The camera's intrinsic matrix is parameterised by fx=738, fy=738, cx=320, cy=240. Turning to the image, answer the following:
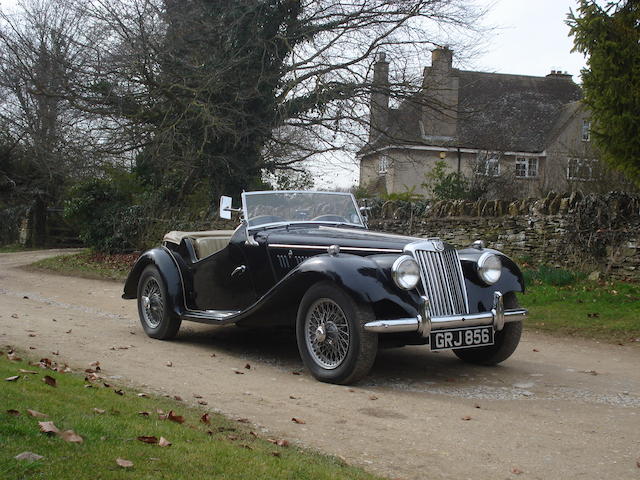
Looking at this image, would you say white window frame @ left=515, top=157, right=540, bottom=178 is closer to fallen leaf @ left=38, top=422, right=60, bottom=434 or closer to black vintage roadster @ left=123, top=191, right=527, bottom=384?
black vintage roadster @ left=123, top=191, right=527, bottom=384

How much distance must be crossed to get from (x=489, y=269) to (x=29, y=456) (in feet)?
15.5

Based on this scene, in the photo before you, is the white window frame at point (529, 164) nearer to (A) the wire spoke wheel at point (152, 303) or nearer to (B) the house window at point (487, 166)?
(B) the house window at point (487, 166)

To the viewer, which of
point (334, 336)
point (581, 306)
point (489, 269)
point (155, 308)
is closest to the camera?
point (334, 336)

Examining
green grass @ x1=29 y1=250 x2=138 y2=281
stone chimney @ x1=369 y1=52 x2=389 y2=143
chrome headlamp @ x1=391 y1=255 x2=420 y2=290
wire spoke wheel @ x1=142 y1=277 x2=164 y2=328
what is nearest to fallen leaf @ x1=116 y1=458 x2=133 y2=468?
chrome headlamp @ x1=391 y1=255 x2=420 y2=290

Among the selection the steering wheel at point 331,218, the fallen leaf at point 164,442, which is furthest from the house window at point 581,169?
the fallen leaf at point 164,442

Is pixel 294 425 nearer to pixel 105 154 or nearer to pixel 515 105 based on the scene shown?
pixel 105 154

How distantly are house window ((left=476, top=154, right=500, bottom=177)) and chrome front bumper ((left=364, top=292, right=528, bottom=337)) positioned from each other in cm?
1715

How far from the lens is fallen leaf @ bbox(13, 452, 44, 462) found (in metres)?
3.66

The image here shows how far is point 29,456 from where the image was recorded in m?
3.70

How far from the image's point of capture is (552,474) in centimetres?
436

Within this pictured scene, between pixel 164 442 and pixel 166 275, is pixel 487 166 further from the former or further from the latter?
pixel 164 442

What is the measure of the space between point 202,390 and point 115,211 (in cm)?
1814

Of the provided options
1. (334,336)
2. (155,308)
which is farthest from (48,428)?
(155,308)

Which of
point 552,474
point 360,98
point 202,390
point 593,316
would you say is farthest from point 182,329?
point 360,98
